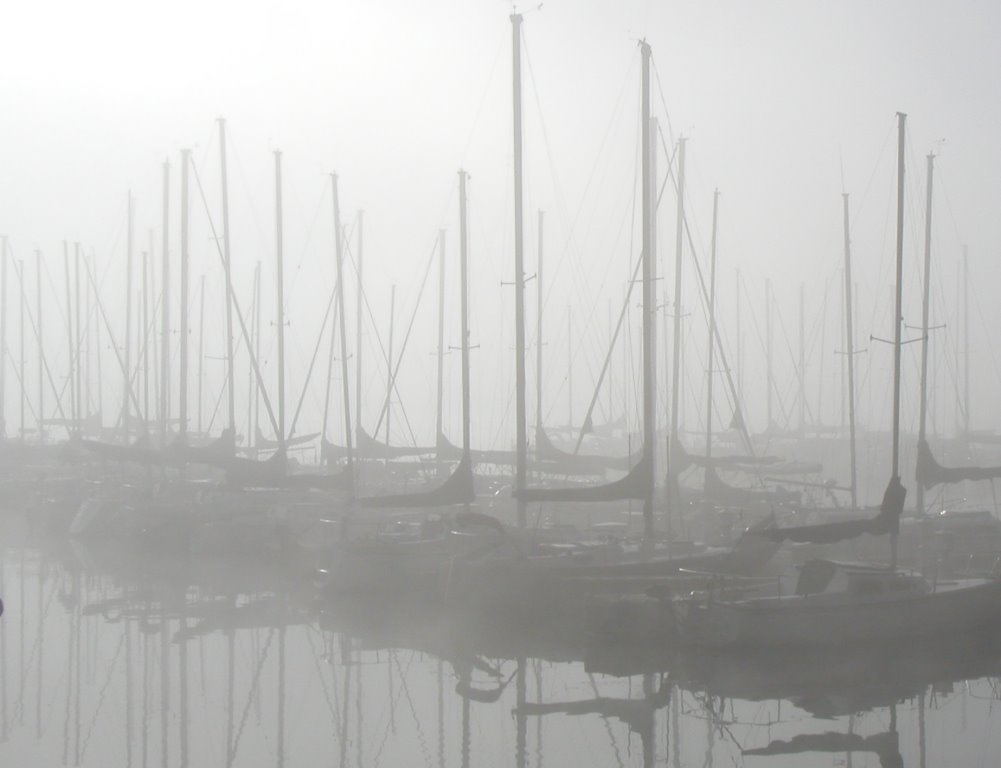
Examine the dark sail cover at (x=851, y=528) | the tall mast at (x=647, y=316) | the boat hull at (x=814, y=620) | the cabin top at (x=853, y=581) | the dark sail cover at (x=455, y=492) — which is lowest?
the boat hull at (x=814, y=620)

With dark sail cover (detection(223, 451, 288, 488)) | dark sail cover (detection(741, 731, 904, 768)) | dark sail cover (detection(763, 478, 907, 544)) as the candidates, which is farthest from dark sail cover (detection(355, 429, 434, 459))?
dark sail cover (detection(741, 731, 904, 768))

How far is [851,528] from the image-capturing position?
27.7 metres

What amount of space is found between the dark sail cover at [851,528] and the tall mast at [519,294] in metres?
6.34

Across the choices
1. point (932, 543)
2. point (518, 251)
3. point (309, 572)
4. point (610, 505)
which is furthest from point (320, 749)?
point (610, 505)

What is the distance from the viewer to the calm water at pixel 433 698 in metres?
18.2

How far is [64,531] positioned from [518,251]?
27.9 m

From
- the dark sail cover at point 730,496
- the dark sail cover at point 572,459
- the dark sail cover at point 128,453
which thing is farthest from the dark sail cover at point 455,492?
the dark sail cover at point 128,453

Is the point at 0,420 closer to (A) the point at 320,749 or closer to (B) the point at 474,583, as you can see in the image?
(B) the point at 474,583

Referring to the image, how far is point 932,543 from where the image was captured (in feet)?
112

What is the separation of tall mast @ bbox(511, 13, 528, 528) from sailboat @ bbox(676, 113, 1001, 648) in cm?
727

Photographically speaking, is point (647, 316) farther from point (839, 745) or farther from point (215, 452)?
point (215, 452)

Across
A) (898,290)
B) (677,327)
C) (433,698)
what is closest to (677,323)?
(677,327)

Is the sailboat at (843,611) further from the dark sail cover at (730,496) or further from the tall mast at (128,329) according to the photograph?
the tall mast at (128,329)

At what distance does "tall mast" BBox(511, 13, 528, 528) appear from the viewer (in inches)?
1224
